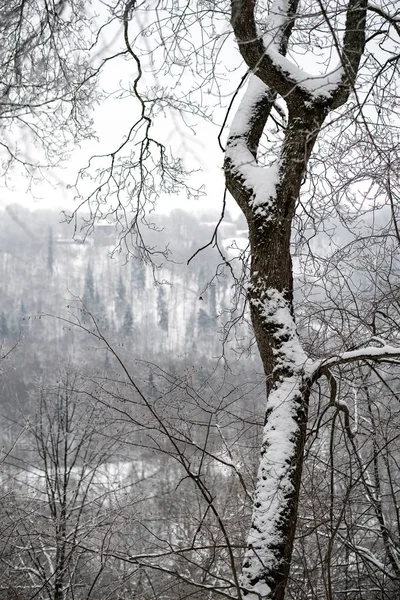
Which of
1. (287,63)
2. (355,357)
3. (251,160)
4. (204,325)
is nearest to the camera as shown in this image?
(355,357)

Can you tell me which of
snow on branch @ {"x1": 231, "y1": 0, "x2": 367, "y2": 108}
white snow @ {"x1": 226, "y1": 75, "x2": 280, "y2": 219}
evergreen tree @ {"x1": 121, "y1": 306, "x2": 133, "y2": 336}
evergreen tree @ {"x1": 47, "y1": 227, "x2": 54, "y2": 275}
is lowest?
evergreen tree @ {"x1": 121, "y1": 306, "x2": 133, "y2": 336}

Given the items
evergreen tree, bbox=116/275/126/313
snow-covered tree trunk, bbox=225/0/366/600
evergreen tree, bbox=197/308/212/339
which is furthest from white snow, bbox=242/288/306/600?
evergreen tree, bbox=116/275/126/313

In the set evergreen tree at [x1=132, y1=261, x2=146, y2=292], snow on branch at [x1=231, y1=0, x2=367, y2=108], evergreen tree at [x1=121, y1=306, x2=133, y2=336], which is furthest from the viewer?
evergreen tree at [x1=132, y1=261, x2=146, y2=292]

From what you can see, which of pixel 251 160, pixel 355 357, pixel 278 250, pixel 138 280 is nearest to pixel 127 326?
pixel 138 280

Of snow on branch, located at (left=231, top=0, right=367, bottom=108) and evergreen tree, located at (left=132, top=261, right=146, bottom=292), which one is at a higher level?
evergreen tree, located at (left=132, top=261, right=146, bottom=292)

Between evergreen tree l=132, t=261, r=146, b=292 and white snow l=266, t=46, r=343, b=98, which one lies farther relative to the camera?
evergreen tree l=132, t=261, r=146, b=292

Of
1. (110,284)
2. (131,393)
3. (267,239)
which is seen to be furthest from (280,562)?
(110,284)

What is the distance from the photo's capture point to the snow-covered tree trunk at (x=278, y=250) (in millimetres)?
2660

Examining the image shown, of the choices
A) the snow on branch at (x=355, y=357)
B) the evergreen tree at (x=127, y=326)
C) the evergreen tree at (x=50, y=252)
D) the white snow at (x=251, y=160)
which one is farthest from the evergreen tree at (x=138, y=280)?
the snow on branch at (x=355, y=357)

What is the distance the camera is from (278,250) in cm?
304

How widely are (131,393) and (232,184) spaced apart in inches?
59.4

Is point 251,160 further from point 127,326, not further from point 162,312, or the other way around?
point 162,312

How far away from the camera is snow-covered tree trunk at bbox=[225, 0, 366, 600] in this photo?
8.73 feet

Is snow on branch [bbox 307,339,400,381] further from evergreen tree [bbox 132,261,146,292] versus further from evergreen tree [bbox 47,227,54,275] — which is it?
evergreen tree [bbox 47,227,54,275]
